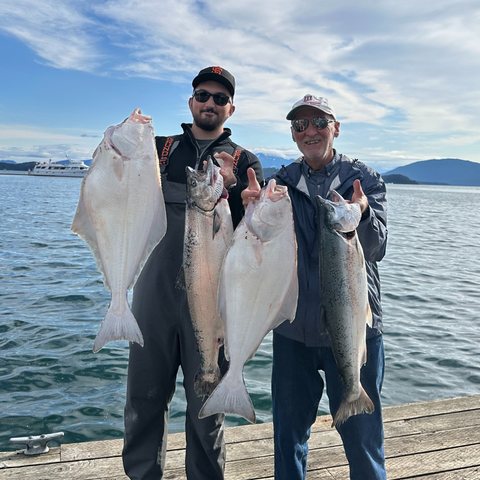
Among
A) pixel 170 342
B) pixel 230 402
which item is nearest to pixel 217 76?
pixel 170 342

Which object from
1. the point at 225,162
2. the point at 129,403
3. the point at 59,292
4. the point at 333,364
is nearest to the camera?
the point at 225,162

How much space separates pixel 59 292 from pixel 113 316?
10376 mm

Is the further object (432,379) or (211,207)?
(432,379)

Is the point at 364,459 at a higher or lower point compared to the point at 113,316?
lower

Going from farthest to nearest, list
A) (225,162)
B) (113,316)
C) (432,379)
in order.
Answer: (432,379)
(225,162)
(113,316)

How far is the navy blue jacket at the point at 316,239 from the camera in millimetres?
3291

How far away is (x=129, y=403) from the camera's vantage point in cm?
356

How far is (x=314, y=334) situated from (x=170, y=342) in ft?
3.77

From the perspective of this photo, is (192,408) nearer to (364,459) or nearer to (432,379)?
(364,459)

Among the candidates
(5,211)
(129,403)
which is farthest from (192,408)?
(5,211)

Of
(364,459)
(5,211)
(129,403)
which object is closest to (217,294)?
(129,403)

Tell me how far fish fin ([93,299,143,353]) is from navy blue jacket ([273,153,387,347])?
130cm

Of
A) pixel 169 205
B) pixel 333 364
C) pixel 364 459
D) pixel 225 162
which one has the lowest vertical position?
pixel 364 459

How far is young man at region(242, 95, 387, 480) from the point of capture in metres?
3.27
